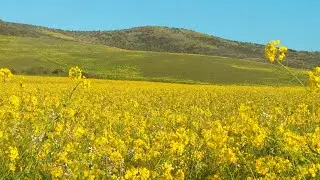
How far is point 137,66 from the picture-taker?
62562mm

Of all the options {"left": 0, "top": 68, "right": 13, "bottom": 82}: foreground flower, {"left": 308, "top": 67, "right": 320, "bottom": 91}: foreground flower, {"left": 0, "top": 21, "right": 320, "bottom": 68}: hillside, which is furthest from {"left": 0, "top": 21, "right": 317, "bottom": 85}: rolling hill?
{"left": 0, "top": 21, "right": 320, "bottom": 68}: hillside

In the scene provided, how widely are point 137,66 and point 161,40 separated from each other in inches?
3563

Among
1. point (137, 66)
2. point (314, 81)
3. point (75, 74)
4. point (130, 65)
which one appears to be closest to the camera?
point (314, 81)

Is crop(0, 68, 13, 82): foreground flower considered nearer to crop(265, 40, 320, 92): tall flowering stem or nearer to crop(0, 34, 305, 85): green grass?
crop(265, 40, 320, 92): tall flowering stem

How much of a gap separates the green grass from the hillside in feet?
168

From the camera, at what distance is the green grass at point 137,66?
54.2 m

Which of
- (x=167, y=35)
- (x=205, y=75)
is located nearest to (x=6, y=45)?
(x=205, y=75)

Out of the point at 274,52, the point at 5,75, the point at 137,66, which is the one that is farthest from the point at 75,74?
the point at 137,66

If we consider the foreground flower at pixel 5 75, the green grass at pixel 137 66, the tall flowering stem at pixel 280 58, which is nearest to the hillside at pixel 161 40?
the green grass at pixel 137 66

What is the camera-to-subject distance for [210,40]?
153750 millimetres

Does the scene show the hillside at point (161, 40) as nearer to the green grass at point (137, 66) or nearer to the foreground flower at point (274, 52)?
the green grass at point (137, 66)

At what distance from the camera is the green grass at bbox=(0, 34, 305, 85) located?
5416 cm

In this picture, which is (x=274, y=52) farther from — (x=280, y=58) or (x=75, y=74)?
(x=75, y=74)

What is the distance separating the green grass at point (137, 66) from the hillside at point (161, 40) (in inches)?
2018
